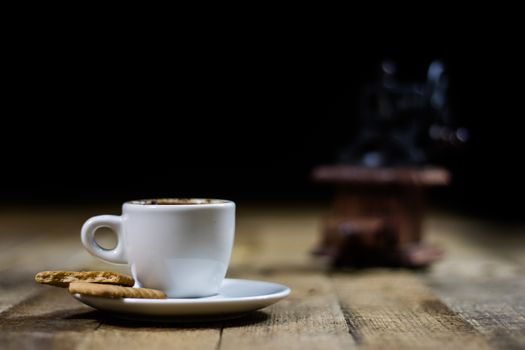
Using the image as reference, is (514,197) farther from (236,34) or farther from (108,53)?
(108,53)

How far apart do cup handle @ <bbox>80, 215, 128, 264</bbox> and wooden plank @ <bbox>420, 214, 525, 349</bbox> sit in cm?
53

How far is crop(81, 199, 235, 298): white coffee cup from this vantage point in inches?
47.8

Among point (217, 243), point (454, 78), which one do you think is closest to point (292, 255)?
point (217, 243)

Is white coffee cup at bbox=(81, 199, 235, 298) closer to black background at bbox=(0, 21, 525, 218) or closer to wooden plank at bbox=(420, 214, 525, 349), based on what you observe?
wooden plank at bbox=(420, 214, 525, 349)

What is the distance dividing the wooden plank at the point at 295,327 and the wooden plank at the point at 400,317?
26 mm

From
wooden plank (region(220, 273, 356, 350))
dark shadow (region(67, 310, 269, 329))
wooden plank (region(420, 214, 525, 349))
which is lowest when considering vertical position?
wooden plank (region(420, 214, 525, 349))

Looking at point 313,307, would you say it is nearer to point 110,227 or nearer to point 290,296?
point 290,296

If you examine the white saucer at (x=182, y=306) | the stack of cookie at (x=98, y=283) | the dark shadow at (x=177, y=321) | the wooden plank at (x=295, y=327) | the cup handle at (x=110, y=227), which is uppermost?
the cup handle at (x=110, y=227)

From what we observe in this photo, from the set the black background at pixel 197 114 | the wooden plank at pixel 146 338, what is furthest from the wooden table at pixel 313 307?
the black background at pixel 197 114

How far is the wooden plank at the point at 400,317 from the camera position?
113 centimetres

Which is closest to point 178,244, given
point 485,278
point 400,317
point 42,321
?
point 42,321

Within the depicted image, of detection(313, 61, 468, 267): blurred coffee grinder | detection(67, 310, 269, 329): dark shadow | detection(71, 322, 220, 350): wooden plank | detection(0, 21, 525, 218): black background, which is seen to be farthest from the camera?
detection(0, 21, 525, 218): black background

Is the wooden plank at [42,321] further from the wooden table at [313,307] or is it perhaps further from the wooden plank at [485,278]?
the wooden plank at [485,278]

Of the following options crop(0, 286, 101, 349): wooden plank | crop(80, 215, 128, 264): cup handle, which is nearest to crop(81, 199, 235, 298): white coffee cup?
crop(80, 215, 128, 264): cup handle
